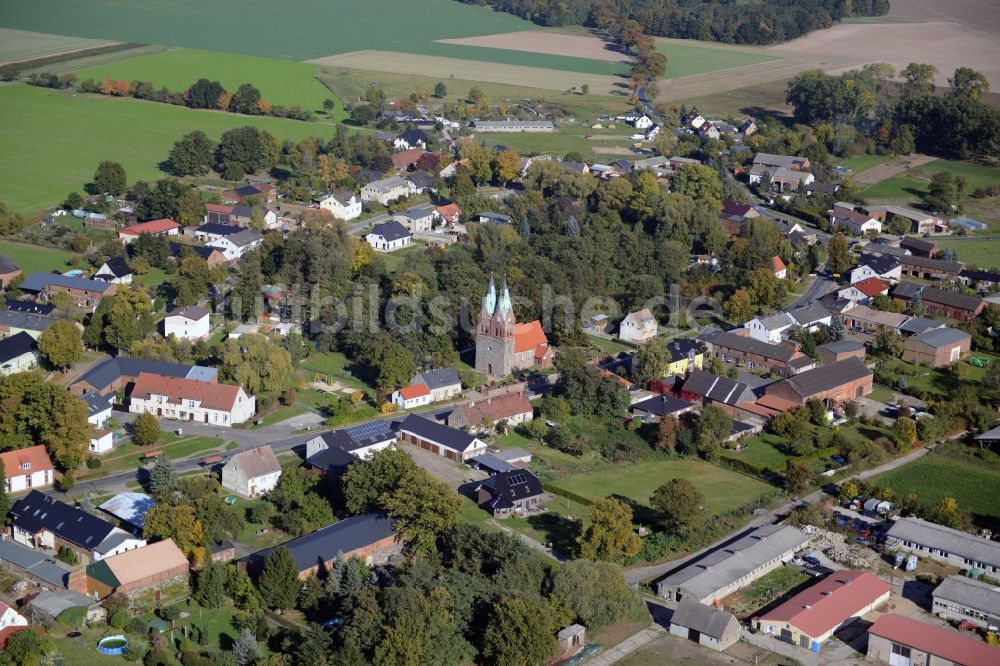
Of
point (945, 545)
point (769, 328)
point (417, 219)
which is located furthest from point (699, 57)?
point (945, 545)

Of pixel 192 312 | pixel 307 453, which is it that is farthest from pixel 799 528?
pixel 192 312

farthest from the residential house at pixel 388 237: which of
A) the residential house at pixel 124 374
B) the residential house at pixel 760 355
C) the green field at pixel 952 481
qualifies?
the green field at pixel 952 481

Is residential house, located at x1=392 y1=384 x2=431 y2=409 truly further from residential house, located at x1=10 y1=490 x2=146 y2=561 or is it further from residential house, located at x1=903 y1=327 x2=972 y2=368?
residential house, located at x1=903 y1=327 x2=972 y2=368

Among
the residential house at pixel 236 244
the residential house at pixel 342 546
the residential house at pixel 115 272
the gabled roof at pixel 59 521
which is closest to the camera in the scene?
the residential house at pixel 342 546

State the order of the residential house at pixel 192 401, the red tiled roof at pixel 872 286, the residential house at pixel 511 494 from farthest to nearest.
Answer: the red tiled roof at pixel 872 286, the residential house at pixel 192 401, the residential house at pixel 511 494

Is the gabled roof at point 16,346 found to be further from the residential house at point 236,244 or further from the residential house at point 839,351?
the residential house at point 839,351

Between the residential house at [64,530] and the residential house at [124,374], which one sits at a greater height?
the residential house at [124,374]

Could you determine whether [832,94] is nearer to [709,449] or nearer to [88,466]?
[709,449]
